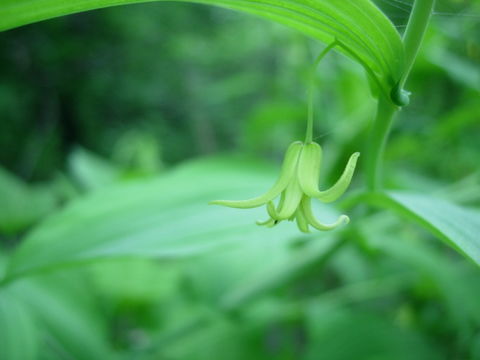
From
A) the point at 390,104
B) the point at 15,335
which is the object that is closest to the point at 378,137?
the point at 390,104

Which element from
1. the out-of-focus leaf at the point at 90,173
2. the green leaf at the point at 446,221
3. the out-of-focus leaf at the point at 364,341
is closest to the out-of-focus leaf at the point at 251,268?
the out-of-focus leaf at the point at 364,341

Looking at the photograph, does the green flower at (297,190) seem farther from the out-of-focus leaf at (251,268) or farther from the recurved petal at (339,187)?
the out-of-focus leaf at (251,268)

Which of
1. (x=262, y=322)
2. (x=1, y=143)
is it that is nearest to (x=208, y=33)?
(x=1, y=143)

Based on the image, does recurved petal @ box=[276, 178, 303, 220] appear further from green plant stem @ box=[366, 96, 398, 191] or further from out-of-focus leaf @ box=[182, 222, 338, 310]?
Result: out-of-focus leaf @ box=[182, 222, 338, 310]

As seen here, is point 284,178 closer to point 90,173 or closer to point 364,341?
point 364,341

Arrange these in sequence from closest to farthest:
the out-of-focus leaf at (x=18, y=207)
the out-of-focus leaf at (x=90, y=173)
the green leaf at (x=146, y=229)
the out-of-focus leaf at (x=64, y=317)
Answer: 1. the green leaf at (x=146, y=229)
2. the out-of-focus leaf at (x=64, y=317)
3. the out-of-focus leaf at (x=18, y=207)
4. the out-of-focus leaf at (x=90, y=173)

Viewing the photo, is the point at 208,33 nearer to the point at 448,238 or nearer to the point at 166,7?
the point at 166,7

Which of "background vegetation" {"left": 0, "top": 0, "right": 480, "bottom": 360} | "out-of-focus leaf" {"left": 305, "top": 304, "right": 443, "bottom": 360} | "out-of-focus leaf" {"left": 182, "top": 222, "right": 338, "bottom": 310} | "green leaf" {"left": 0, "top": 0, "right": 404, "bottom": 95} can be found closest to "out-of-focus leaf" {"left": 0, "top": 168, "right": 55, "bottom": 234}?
"background vegetation" {"left": 0, "top": 0, "right": 480, "bottom": 360}
